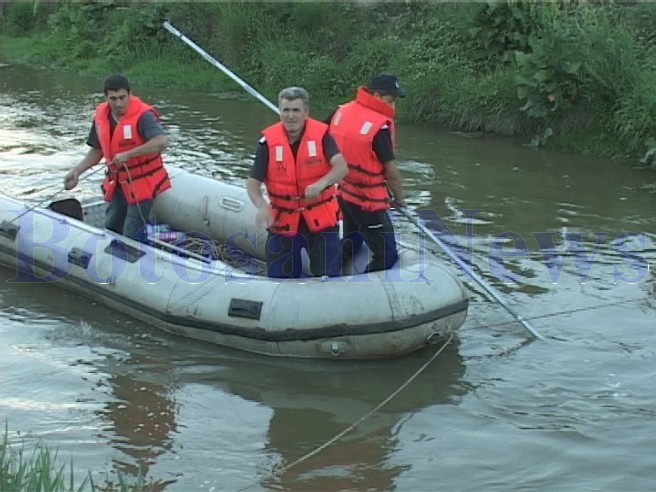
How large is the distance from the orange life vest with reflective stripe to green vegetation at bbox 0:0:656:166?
5571 millimetres

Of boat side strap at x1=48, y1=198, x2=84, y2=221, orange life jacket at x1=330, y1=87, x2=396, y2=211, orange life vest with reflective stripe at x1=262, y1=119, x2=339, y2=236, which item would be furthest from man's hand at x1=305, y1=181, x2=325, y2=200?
boat side strap at x1=48, y1=198, x2=84, y2=221

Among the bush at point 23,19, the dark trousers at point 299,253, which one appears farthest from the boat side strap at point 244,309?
the bush at point 23,19

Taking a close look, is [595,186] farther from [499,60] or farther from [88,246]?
[88,246]

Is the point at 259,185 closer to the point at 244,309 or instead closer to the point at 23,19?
the point at 244,309

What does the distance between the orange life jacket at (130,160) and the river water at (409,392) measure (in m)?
0.89

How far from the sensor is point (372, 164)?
6750 millimetres

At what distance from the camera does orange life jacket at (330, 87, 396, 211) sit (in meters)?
6.66

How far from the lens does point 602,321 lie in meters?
7.26

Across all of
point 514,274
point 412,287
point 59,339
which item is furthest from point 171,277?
point 514,274

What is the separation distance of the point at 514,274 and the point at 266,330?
2.36m

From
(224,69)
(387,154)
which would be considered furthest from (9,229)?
(387,154)

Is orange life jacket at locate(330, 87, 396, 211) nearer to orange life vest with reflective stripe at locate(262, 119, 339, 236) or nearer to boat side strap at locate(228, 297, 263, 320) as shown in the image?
orange life vest with reflective stripe at locate(262, 119, 339, 236)

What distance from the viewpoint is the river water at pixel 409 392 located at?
5.44 metres

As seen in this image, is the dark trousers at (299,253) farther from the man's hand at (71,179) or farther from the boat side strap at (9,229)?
the boat side strap at (9,229)
